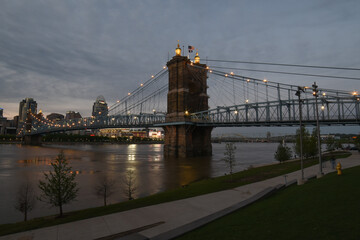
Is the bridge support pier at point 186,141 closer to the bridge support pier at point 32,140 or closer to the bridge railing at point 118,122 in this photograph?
the bridge railing at point 118,122

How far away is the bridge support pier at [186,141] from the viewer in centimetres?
6456

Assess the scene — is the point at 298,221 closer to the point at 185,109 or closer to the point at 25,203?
the point at 25,203

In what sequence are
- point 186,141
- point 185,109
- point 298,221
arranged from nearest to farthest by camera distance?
1. point 298,221
2. point 186,141
3. point 185,109

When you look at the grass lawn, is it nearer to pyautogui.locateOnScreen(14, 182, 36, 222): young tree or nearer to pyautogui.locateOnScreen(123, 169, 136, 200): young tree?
pyautogui.locateOnScreen(123, 169, 136, 200): young tree

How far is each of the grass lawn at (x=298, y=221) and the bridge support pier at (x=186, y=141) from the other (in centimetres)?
5281

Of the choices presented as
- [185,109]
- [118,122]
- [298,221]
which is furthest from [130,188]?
[118,122]

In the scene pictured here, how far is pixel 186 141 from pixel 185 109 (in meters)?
9.44

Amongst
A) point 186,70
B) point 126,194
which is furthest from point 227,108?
point 126,194

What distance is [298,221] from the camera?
27.6 ft

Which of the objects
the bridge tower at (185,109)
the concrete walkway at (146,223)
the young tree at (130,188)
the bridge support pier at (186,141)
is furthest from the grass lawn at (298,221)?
the bridge support pier at (186,141)

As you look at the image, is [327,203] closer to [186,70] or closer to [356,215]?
[356,215]

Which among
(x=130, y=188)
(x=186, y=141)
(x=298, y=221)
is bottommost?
(x=130, y=188)

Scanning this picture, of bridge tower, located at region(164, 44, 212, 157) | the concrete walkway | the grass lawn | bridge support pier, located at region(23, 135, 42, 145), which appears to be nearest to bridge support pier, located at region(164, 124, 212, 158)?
bridge tower, located at region(164, 44, 212, 157)

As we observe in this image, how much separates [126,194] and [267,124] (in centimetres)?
4857
